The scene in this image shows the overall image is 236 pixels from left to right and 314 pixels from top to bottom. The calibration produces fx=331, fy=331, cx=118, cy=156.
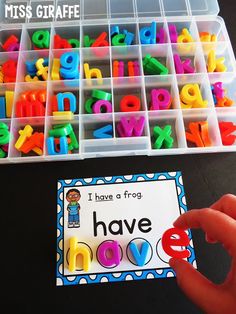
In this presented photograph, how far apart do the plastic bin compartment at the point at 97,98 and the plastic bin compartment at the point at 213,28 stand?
0.35m

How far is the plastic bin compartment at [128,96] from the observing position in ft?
3.00

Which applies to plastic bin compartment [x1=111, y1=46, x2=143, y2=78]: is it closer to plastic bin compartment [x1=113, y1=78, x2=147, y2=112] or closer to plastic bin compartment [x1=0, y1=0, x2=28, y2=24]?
plastic bin compartment [x1=113, y1=78, x2=147, y2=112]

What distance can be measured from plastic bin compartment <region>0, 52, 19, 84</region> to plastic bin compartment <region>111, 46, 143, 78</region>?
288 mm

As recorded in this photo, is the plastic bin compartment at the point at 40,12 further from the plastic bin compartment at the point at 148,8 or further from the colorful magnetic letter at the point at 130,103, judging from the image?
the colorful magnetic letter at the point at 130,103

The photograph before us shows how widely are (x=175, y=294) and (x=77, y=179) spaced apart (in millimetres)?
346

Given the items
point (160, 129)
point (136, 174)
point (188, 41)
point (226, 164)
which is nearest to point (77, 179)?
point (136, 174)

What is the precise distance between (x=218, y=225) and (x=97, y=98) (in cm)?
57

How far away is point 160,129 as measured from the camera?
2.84ft

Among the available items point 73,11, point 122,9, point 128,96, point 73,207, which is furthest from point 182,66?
point 73,207

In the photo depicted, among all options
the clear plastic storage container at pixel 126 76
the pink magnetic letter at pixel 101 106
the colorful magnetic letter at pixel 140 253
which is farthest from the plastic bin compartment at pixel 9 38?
the colorful magnetic letter at pixel 140 253

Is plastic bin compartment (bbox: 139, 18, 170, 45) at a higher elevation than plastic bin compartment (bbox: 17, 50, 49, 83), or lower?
higher

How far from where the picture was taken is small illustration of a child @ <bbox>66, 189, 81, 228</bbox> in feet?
2.52

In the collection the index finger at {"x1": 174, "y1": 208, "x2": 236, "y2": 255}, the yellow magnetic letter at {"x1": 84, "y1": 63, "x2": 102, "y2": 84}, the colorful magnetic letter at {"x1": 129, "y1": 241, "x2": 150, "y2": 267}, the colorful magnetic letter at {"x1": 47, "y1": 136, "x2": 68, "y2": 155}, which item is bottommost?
the index finger at {"x1": 174, "y1": 208, "x2": 236, "y2": 255}

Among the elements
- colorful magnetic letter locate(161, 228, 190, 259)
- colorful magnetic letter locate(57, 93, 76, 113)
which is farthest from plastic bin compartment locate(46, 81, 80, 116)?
colorful magnetic letter locate(161, 228, 190, 259)
